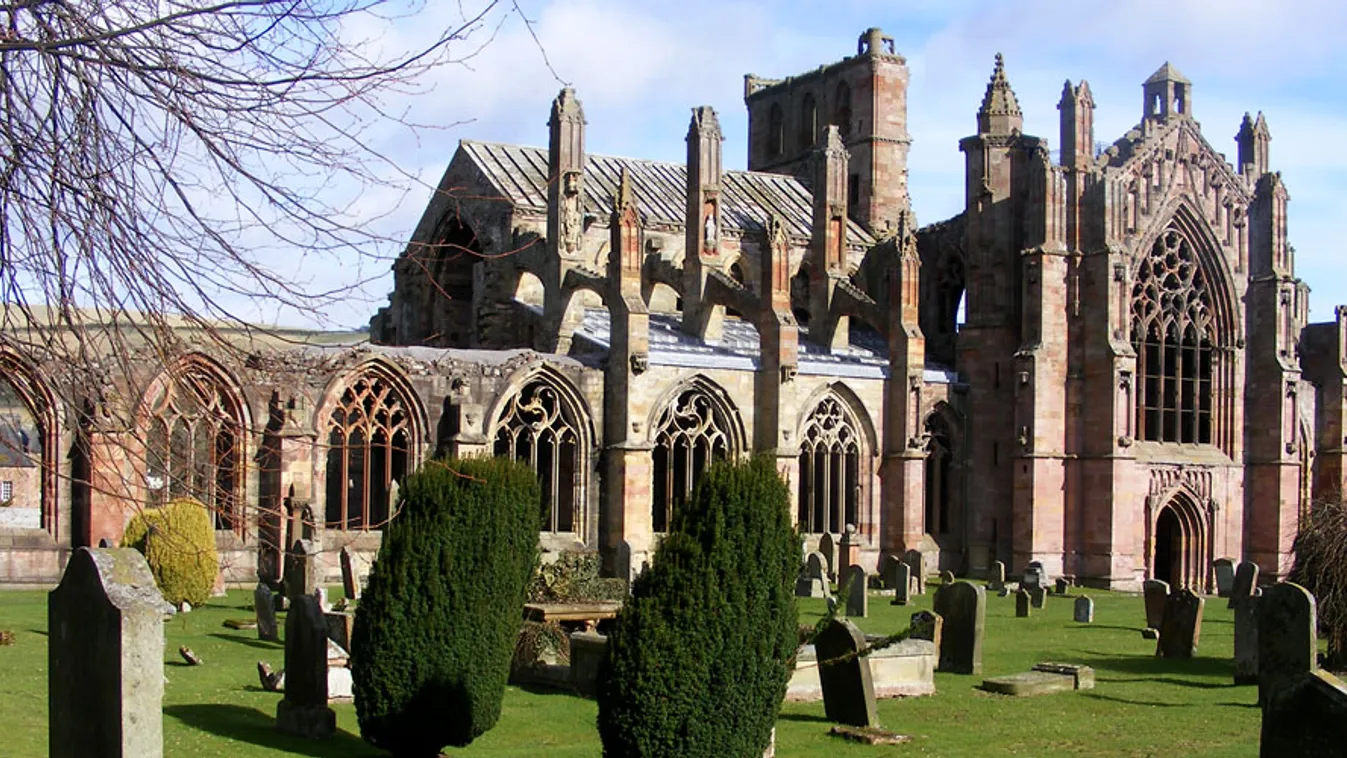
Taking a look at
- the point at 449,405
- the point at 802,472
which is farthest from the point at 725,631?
the point at 802,472

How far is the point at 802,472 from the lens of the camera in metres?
37.7

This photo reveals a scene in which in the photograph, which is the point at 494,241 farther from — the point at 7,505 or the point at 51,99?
the point at 51,99

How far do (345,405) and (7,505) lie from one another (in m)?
22.5

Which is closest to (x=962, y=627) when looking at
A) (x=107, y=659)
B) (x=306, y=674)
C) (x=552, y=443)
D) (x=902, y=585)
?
(x=306, y=674)

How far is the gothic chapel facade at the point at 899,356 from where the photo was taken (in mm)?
34219

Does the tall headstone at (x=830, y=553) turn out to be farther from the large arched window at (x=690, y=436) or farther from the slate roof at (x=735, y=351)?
the slate roof at (x=735, y=351)

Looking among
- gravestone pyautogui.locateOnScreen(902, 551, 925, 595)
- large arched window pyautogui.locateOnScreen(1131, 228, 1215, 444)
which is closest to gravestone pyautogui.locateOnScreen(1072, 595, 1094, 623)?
gravestone pyautogui.locateOnScreen(902, 551, 925, 595)

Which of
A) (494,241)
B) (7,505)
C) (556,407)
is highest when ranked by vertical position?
(494,241)

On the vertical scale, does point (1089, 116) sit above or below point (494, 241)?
above

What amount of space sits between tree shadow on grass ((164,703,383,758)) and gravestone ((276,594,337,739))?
5.0 inches

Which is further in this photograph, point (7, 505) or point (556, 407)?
point (7, 505)

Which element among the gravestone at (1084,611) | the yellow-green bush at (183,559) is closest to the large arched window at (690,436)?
the gravestone at (1084,611)

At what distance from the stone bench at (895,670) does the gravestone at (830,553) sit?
643 inches

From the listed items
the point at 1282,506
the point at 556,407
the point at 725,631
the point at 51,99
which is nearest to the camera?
the point at 51,99
